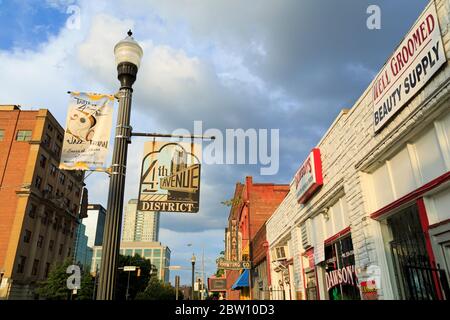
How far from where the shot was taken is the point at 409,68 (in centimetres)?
676

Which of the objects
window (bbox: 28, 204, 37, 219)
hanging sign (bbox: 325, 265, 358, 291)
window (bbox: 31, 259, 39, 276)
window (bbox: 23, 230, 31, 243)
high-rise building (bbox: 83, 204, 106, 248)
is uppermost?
high-rise building (bbox: 83, 204, 106, 248)

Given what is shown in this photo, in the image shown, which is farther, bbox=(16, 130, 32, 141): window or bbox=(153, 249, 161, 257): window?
bbox=(153, 249, 161, 257): window

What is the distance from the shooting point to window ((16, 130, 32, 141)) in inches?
2045

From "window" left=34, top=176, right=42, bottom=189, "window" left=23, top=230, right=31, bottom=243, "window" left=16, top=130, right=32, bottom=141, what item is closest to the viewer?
"window" left=23, top=230, right=31, bottom=243

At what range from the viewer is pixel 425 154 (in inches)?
267

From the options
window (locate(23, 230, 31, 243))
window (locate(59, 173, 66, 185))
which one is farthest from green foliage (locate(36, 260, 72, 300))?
window (locate(59, 173, 66, 185))

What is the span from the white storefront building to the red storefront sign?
1.9 inches

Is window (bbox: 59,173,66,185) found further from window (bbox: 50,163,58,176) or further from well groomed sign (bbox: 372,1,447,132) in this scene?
well groomed sign (bbox: 372,1,447,132)

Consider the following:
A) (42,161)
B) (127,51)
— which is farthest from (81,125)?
(42,161)

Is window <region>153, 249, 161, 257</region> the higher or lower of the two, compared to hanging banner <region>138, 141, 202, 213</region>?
higher

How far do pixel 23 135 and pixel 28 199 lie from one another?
10.3 m

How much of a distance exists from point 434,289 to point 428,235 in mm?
952

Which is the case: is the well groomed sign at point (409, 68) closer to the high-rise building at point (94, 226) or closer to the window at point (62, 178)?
the window at point (62, 178)
